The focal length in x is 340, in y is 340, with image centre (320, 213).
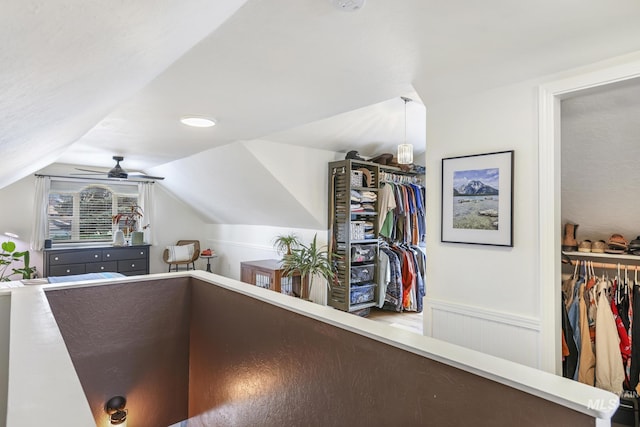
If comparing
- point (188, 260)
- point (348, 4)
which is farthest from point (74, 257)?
point (348, 4)

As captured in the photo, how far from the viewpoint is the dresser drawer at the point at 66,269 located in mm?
4820

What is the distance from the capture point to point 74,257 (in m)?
4.97

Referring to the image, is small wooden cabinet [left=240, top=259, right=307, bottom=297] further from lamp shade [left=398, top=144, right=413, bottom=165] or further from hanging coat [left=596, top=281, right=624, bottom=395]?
hanging coat [left=596, top=281, right=624, bottom=395]

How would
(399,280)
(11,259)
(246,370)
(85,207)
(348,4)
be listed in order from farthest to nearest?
1. (85,207)
2. (11,259)
3. (399,280)
4. (246,370)
5. (348,4)

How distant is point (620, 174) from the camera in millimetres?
1998

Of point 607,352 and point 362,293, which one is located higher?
point 607,352

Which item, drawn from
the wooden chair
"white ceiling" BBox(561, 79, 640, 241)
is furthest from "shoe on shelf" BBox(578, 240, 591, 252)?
the wooden chair

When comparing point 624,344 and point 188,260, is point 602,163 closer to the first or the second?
point 624,344

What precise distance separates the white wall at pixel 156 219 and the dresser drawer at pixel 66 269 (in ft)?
1.15

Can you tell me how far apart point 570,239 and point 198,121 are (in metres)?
2.84

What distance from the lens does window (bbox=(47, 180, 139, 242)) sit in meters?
5.28

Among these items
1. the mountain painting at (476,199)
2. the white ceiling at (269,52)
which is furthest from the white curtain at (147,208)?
the mountain painting at (476,199)

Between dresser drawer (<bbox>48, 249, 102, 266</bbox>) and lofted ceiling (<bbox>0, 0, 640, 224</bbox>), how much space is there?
336cm

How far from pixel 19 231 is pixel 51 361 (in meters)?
5.18
